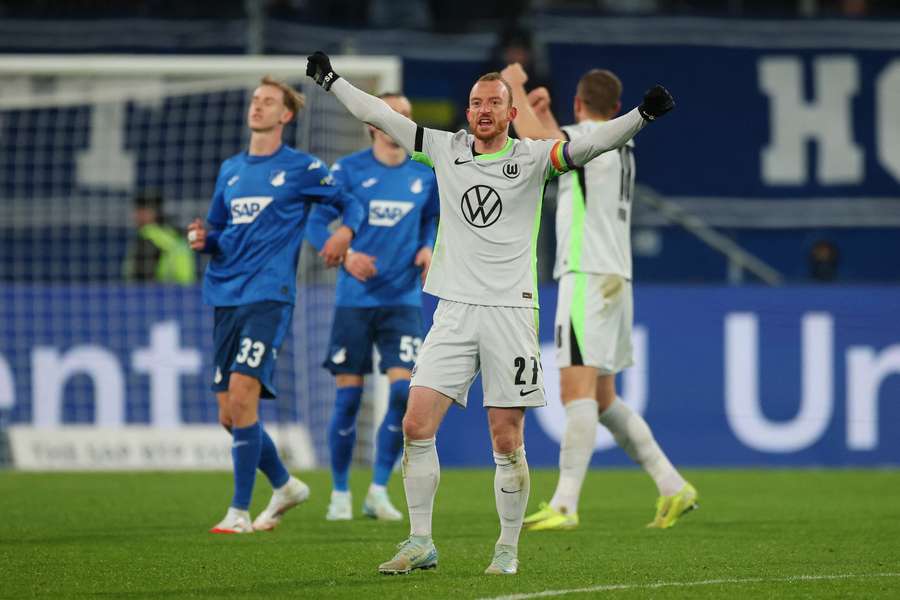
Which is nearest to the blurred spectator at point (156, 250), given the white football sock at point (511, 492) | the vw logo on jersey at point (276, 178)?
the vw logo on jersey at point (276, 178)

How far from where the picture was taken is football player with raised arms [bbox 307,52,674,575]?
A: 6391 millimetres

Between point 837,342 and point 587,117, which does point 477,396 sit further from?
point 587,117

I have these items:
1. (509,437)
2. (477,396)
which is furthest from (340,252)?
(477,396)

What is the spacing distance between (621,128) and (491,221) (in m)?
0.65

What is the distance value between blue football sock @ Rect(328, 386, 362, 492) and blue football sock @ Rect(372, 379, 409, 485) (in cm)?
18

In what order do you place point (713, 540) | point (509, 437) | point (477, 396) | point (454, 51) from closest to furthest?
point (509, 437)
point (713, 540)
point (477, 396)
point (454, 51)

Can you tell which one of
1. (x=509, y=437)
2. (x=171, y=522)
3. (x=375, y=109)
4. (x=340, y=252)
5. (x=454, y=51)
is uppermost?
(x=454, y=51)

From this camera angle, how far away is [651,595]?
5.73m

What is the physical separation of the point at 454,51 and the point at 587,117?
388 inches

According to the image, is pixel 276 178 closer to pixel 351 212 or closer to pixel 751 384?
pixel 351 212

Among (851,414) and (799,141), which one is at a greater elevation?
(799,141)

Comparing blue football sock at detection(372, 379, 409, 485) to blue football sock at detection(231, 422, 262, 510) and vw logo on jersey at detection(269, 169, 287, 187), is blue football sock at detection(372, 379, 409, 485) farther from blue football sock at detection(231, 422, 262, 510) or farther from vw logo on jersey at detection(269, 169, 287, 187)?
vw logo on jersey at detection(269, 169, 287, 187)

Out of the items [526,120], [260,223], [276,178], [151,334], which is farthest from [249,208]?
[151,334]

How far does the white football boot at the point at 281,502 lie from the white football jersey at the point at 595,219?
5.89ft
